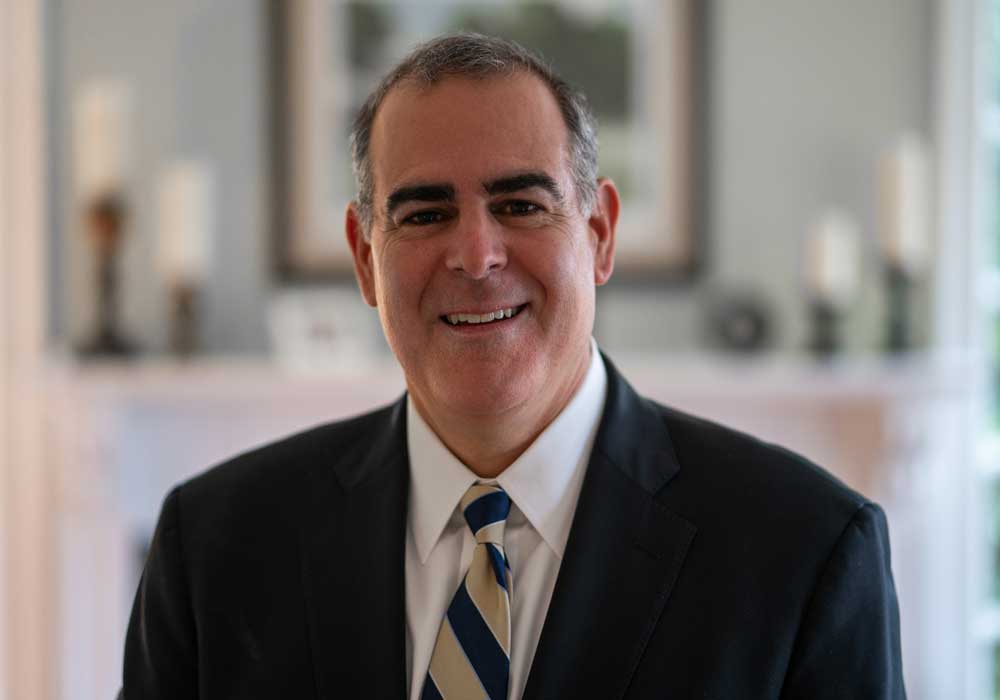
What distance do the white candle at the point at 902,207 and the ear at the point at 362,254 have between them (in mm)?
2195

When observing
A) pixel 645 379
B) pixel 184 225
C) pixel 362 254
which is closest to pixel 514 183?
pixel 362 254

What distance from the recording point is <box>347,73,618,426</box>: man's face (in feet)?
3.96

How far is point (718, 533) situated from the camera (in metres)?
1.23

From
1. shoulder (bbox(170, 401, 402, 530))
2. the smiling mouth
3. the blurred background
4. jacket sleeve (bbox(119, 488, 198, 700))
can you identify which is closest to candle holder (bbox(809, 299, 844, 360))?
the blurred background

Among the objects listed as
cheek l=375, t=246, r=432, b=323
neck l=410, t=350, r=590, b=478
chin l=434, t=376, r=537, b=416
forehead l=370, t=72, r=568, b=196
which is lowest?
neck l=410, t=350, r=590, b=478

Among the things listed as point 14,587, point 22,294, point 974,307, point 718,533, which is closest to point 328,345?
point 22,294

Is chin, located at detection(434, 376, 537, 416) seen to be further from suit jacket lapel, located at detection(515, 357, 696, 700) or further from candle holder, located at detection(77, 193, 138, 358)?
candle holder, located at detection(77, 193, 138, 358)

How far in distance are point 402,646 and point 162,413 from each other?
2.23 metres

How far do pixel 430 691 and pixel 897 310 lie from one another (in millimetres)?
2447

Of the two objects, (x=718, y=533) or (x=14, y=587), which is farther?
(x=14, y=587)

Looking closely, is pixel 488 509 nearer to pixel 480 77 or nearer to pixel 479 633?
pixel 479 633

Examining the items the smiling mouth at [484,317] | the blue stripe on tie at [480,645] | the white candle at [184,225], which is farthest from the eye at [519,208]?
the white candle at [184,225]

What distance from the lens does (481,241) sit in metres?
1.20

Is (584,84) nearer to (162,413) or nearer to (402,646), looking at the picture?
(162,413)
